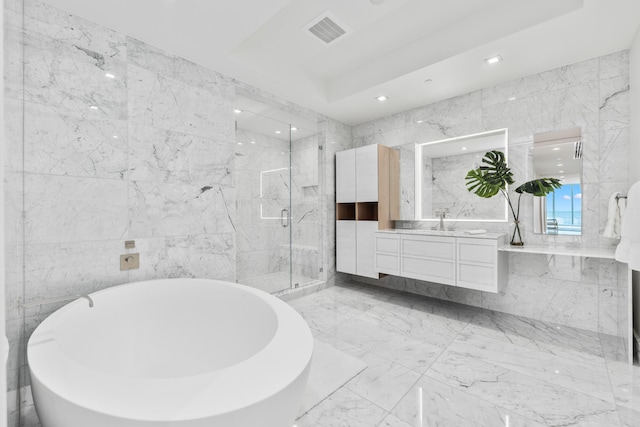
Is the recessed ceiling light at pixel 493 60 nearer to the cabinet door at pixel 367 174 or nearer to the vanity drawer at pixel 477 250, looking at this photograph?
the cabinet door at pixel 367 174

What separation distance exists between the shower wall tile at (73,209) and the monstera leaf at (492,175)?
316 centimetres

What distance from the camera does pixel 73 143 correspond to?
191 cm

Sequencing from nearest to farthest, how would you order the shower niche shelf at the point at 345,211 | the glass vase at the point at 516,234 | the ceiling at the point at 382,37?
1. the ceiling at the point at 382,37
2. the glass vase at the point at 516,234
3. the shower niche shelf at the point at 345,211

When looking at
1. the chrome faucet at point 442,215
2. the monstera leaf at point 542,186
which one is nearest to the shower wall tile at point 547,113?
the monstera leaf at point 542,186

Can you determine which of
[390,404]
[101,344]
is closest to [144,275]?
[101,344]

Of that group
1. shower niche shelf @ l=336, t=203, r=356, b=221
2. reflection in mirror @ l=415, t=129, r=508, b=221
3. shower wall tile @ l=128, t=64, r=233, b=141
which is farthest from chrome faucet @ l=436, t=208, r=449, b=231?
shower wall tile @ l=128, t=64, r=233, b=141

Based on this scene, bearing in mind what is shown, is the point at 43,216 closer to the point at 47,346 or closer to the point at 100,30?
the point at 47,346

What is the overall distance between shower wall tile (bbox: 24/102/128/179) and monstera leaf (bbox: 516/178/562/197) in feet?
11.0

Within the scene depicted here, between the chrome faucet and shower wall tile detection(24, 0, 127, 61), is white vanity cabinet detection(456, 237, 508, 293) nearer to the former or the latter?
the chrome faucet

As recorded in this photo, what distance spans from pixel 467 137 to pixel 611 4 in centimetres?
141

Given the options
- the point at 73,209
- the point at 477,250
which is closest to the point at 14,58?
the point at 73,209

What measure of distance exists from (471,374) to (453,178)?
208 centimetres

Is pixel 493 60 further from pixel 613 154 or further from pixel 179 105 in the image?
pixel 179 105

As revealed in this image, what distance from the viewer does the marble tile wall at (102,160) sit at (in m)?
1.74
